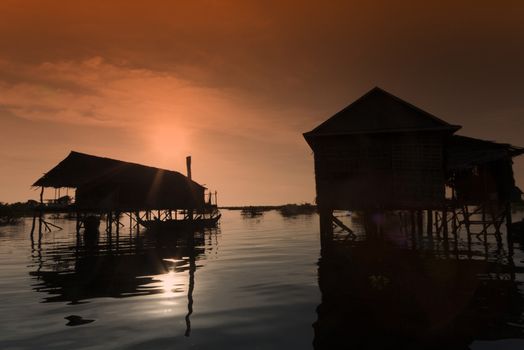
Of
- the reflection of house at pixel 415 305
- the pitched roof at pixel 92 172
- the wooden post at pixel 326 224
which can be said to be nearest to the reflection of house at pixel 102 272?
the reflection of house at pixel 415 305

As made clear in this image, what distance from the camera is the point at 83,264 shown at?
1895 cm

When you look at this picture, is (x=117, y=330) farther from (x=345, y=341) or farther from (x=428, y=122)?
(x=428, y=122)

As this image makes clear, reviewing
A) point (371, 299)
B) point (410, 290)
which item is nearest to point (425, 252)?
point (410, 290)

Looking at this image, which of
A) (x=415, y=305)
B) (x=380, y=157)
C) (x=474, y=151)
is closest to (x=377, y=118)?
(x=380, y=157)

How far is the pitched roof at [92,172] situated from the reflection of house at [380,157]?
23.1 m

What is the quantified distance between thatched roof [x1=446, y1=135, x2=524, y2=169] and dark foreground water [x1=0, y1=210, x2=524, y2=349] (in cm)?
569

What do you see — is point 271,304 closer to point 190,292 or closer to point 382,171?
point 190,292

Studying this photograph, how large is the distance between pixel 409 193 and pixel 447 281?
6.97 metres

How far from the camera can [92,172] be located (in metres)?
37.5

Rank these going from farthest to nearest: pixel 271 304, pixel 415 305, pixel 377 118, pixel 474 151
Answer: pixel 474 151, pixel 377 118, pixel 271 304, pixel 415 305

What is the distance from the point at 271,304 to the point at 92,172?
107 feet

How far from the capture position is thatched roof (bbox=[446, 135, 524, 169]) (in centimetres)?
2103

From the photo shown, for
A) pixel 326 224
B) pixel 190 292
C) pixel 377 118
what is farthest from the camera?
pixel 326 224

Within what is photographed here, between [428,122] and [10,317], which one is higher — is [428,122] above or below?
above
